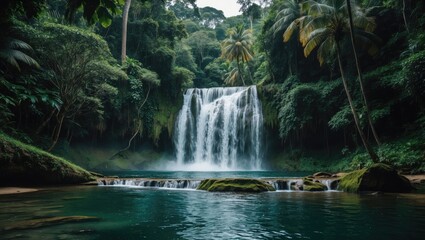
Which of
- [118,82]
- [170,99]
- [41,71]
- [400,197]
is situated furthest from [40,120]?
[400,197]

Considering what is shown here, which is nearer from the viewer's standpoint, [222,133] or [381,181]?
[381,181]

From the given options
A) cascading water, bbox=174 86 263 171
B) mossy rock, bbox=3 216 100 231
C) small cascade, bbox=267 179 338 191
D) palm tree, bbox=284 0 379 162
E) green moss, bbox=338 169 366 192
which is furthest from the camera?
cascading water, bbox=174 86 263 171

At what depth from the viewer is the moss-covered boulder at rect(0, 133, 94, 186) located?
1127 cm

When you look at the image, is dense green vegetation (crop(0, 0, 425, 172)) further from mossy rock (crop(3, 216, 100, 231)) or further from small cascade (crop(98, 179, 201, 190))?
mossy rock (crop(3, 216, 100, 231))

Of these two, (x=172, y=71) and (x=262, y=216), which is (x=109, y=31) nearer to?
(x=172, y=71)

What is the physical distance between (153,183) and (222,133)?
48.7 ft

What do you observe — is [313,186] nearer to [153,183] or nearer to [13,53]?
[153,183]

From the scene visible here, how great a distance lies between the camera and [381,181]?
10672 mm

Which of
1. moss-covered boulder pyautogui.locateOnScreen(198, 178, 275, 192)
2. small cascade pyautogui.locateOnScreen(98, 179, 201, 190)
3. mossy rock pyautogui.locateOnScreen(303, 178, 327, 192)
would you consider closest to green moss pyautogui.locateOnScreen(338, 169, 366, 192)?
mossy rock pyautogui.locateOnScreen(303, 178, 327, 192)

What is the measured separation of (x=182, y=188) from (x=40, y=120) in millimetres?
13287

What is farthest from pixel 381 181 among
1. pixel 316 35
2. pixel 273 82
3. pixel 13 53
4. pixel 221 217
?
pixel 273 82

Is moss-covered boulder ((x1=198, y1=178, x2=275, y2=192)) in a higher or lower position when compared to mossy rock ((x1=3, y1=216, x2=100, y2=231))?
higher

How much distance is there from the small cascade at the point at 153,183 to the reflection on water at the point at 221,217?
11.7ft

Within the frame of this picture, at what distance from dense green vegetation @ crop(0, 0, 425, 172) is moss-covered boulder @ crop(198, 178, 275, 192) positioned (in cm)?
605
